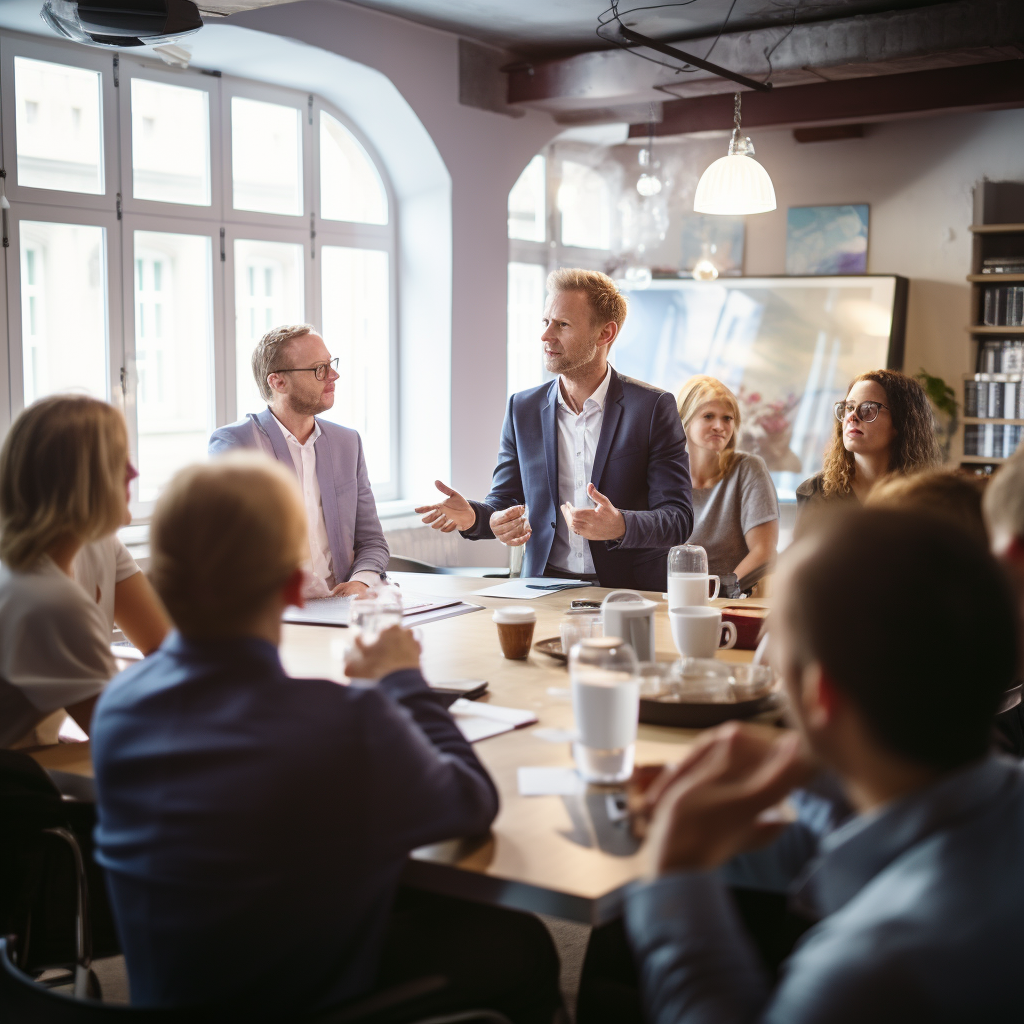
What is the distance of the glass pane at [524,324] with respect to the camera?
735 cm

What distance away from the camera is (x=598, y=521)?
310 centimetres

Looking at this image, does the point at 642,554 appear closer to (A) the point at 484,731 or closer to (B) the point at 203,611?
(A) the point at 484,731

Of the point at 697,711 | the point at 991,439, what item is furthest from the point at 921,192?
the point at 697,711

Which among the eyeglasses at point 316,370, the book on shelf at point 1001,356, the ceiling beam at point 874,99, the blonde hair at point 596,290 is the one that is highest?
the ceiling beam at point 874,99

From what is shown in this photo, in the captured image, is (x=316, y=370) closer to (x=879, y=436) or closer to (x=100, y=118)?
(x=879, y=436)

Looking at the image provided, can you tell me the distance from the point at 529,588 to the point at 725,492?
129 centimetres

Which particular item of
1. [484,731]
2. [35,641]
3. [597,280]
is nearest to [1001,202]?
[597,280]

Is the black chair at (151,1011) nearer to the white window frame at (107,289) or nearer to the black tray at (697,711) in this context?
the black tray at (697,711)

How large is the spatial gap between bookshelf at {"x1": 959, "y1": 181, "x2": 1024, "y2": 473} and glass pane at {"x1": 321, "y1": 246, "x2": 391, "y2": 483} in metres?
3.35

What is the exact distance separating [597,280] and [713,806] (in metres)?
2.93

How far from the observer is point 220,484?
127 cm

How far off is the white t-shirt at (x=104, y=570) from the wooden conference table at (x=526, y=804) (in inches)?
14.0

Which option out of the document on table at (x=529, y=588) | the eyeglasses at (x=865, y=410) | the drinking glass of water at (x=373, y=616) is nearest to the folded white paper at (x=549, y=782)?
the drinking glass of water at (x=373, y=616)

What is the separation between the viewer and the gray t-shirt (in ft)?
13.7
